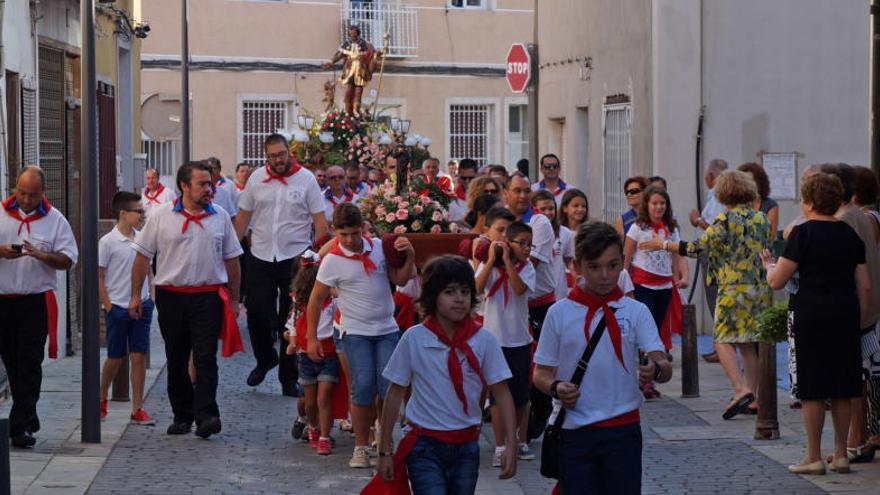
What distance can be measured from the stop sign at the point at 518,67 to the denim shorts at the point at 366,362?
47.7ft

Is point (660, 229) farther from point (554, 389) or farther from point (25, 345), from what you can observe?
point (554, 389)

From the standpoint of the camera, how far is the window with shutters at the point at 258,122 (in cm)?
3672

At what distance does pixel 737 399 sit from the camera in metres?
12.7

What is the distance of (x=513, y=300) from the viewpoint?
10.9 metres

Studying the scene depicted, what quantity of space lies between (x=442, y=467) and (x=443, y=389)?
0.34m

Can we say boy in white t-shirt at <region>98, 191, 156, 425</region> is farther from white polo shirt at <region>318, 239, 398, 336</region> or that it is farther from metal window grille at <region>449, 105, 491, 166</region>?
metal window grille at <region>449, 105, 491, 166</region>

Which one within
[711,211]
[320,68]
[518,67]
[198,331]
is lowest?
[198,331]

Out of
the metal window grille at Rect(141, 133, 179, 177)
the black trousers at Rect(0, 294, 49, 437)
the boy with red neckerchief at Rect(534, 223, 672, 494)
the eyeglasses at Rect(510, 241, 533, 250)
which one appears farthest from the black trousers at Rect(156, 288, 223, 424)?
the metal window grille at Rect(141, 133, 179, 177)

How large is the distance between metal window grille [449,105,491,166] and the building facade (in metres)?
0.02

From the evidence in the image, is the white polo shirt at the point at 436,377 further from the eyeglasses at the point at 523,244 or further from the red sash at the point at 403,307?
the red sash at the point at 403,307

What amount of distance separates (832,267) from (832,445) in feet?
5.74

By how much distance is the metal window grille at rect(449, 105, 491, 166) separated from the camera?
1537 inches

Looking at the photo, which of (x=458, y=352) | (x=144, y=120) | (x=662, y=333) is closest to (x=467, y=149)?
(x=144, y=120)

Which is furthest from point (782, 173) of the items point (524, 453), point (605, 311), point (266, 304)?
point (605, 311)
